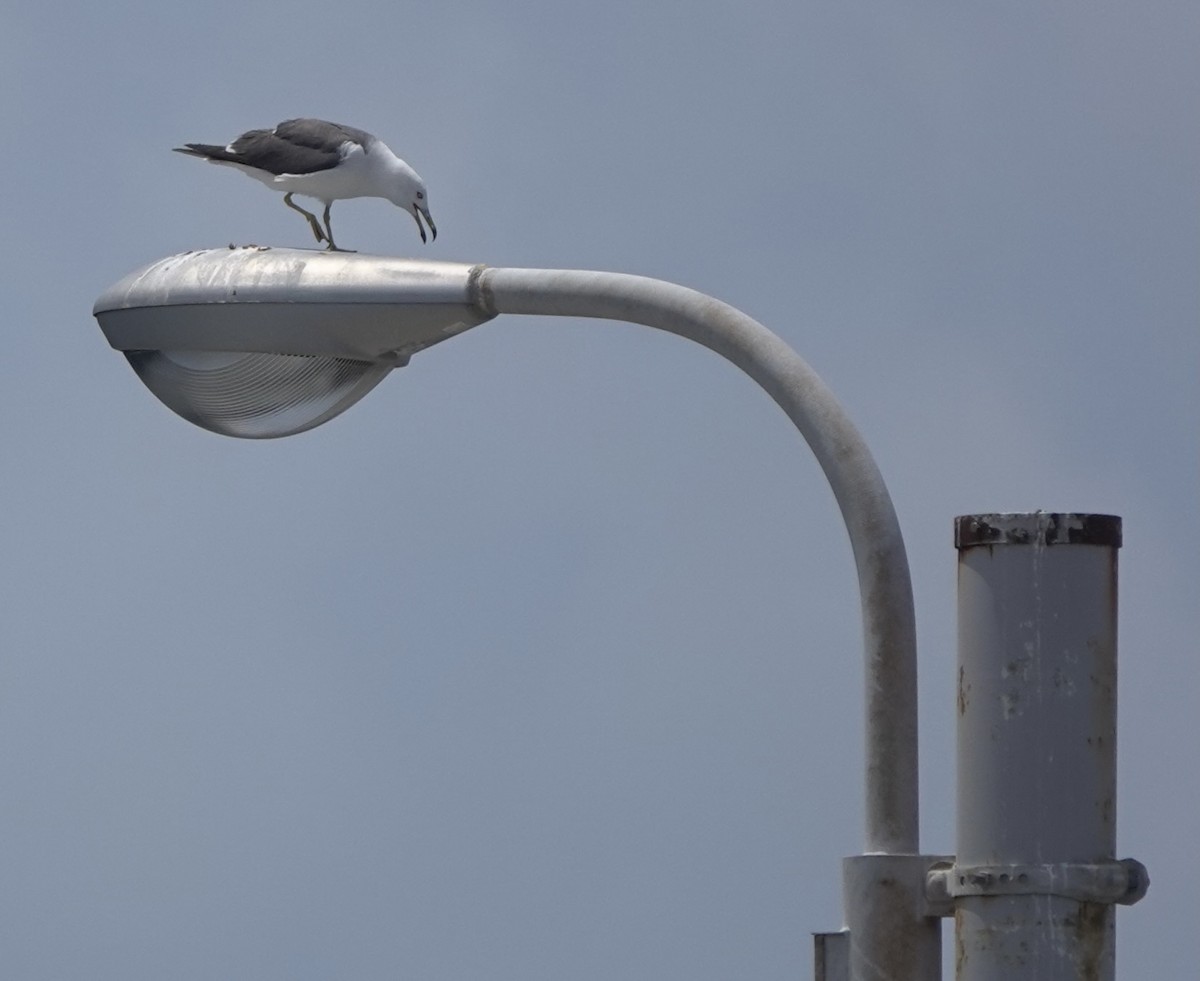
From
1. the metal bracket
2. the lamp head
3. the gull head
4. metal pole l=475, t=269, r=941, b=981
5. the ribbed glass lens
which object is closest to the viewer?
the metal bracket

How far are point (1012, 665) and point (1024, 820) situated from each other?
11.5 inches

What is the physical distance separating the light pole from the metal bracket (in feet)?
0.46

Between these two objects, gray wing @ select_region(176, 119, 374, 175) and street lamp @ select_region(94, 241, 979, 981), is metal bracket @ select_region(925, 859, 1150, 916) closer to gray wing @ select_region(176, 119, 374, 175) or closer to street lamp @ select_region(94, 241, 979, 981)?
street lamp @ select_region(94, 241, 979, 981)

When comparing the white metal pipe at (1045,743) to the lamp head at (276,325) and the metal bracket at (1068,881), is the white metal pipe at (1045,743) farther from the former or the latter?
the lamp head at (276,325)

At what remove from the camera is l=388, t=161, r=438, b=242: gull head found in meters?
12.0

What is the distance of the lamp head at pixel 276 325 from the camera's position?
239 inches

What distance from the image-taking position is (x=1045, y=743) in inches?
172

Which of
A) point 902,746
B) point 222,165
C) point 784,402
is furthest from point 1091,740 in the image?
point 222,165

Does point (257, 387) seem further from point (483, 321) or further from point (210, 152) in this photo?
point (210, 152)

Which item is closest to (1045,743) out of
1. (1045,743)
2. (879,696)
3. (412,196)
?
(1045,743)

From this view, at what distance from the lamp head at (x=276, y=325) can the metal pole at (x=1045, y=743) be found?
195cm

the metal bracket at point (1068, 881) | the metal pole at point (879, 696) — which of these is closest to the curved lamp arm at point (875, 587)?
the metal pole at point (879, 696)

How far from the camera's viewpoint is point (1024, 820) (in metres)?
4.39

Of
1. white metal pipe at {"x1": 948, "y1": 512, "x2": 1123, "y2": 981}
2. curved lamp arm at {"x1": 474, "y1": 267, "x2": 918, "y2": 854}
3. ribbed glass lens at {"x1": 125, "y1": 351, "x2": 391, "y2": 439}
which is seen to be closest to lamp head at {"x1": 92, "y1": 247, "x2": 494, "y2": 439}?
ribbed glass lens at {"x1": 125, "y1": 351, "x2": 391, "y2": 439}
